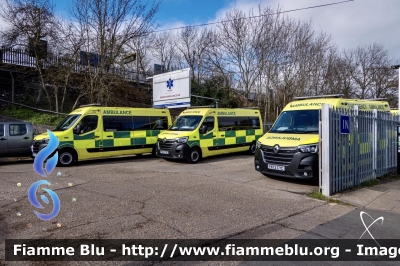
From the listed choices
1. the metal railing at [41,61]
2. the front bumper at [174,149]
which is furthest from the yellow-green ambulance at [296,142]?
the metal railing at [41,61]

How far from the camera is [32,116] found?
18.6 metres

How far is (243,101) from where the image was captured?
2619 centimetres

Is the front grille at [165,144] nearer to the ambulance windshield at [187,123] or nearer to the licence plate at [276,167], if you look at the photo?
the ambulance windshield at [187,123]

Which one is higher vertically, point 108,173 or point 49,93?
point 49,93

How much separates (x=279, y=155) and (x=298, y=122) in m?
1.32

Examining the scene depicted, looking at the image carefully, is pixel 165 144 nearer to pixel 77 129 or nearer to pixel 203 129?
pixel 203 129

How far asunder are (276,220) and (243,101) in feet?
71.1

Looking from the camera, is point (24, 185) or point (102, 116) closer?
point (24, 185)

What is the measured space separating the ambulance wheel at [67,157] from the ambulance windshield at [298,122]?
7205mm

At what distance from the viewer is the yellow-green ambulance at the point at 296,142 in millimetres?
7336

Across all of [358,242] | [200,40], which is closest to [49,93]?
[200,40]

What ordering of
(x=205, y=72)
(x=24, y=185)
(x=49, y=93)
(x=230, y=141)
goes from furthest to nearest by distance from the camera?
(x=205, y=72) → (x=49, y=93) → (x=230, y=141) → (x=24, y=185)

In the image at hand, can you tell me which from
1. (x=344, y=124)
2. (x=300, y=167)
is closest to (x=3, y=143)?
(x=300, y=167)

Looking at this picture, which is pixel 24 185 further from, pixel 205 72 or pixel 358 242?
pixel 205 72
